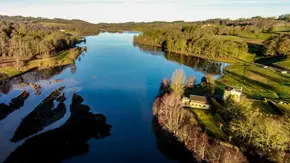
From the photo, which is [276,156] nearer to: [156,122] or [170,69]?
[156,122]

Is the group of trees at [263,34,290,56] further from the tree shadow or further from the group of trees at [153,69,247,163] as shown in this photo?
the group of trees at [153,69,247,163]

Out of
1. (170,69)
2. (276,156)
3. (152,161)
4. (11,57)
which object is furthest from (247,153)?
(11,57)

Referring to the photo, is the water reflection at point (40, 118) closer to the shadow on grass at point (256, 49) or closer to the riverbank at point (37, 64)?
the riverbank at point (37, 64)

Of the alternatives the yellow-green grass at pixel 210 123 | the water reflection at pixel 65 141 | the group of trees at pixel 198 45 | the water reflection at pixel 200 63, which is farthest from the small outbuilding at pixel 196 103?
the group of trees at pixel 198 45

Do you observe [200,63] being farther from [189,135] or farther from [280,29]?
[280,29]

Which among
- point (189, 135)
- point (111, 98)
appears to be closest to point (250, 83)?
point (189, 135)

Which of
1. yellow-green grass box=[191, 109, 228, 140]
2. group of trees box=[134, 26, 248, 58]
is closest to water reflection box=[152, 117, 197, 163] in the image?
yellow-green grass box=[191, 109, 228, 140]
